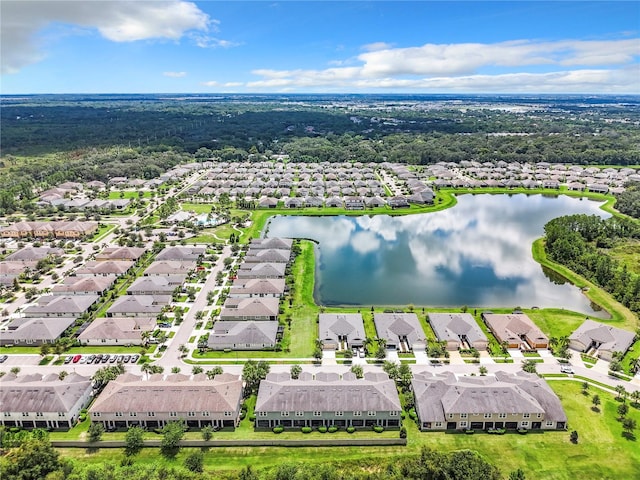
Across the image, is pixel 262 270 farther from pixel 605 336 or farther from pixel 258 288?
pixel 605 336

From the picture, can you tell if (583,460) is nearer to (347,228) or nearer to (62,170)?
(347,228)

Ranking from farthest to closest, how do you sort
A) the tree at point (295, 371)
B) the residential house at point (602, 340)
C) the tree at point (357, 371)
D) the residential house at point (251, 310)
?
the residential house at point (251, 310) < the residential house at point (602, 340) < the tree at point (357, 371) < the tree at point (295, 371)

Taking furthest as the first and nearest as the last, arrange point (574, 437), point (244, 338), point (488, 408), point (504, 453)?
point (244, 338) → point (488, 408) → point (574, 437) → point (504, 453)

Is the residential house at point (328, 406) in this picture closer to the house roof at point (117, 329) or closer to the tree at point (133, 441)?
the tree at point (133, 441)

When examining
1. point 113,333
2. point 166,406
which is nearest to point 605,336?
point 166,406

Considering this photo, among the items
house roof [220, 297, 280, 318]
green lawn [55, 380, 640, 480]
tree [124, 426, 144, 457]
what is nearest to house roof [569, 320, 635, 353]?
green lawn [55, 380, 640, 480]

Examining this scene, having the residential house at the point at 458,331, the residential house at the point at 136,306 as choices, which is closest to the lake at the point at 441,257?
the residential house at the point at 458,331
